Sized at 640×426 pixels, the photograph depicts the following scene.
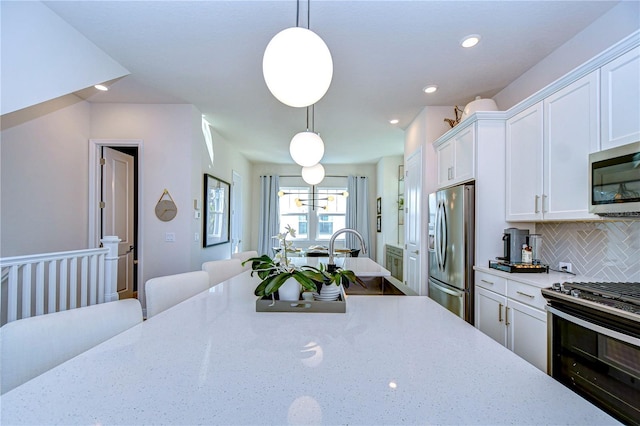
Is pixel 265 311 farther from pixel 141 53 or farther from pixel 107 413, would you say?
pixel 141 53

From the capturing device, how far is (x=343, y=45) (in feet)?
7.77

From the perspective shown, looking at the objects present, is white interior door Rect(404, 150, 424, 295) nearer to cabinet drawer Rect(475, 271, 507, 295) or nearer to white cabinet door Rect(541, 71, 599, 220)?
cabinet drawer Rect(475, 271, 507, 295)

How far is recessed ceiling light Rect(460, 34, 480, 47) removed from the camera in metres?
2.21

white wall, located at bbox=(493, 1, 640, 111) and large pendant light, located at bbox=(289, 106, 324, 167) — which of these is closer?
white wall, located at bbox=(493, 1, 640, 111)

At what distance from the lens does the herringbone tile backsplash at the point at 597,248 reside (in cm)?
188

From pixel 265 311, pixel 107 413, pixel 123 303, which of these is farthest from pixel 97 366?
pixel 265 311

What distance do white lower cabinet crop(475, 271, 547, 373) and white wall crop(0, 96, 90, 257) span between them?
13.6 ft

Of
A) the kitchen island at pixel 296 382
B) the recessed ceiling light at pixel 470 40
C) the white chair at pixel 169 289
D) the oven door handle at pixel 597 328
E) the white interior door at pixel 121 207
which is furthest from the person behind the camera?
the white interior door at pixel 121 207

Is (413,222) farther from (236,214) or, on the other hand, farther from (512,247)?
(236,214)

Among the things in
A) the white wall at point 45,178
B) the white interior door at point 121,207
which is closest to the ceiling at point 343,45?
the white wall at point 45,178

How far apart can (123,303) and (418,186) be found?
346 cm

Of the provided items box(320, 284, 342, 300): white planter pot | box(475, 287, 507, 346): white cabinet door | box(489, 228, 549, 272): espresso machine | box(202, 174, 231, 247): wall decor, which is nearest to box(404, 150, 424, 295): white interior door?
box(475, 287, 507, 346): white cabinet door

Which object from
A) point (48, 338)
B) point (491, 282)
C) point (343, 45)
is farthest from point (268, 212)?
point (48, 338)

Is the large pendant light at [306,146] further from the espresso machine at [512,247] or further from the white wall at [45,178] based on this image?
the white wall at [45,178]
